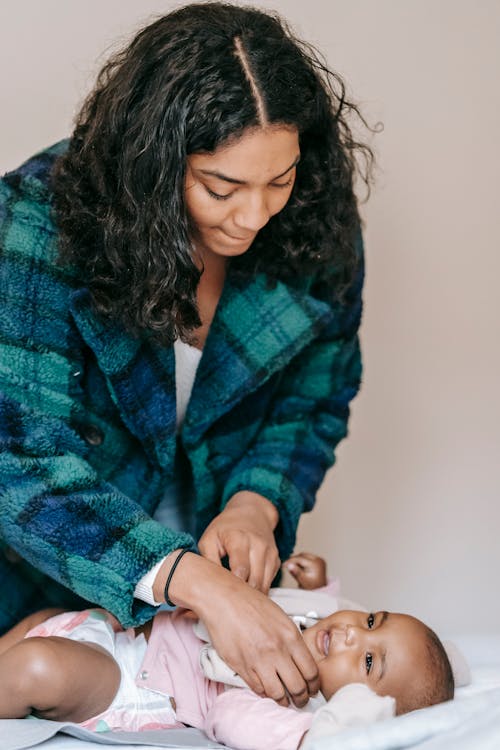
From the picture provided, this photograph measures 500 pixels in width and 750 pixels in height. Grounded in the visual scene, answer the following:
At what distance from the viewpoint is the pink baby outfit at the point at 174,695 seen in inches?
50.4

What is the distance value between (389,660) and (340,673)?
0.07 meters

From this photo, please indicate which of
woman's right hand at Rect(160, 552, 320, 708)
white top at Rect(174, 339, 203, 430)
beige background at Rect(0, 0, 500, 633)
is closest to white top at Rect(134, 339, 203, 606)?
white top at Rect(174, 339, 203, 430)

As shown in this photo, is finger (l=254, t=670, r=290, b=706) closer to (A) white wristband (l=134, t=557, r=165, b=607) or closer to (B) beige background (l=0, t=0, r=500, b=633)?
(A) white wristband (l=134, t=557, r=165, b=607)

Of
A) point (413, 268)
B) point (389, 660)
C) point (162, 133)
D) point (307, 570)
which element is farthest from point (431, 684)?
point (413, 268)

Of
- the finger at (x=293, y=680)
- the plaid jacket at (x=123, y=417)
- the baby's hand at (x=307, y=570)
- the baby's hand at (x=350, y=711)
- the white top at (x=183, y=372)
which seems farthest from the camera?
the baby's hand at (x=307, y=570)

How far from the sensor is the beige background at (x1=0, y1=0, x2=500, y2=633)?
2170 mm

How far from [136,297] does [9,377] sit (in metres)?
0.22

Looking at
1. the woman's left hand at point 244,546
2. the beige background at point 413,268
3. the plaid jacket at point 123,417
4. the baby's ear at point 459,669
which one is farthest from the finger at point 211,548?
the beige background at point 413,268

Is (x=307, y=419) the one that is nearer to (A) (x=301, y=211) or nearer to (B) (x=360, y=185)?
(A) (x=301, y=211)

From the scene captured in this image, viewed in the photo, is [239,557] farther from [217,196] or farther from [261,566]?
[217,196]

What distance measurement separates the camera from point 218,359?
1.70m

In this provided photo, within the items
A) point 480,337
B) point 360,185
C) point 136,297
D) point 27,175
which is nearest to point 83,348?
point 136,297

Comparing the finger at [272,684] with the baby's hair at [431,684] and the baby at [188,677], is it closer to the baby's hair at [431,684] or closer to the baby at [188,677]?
the baby at [188,677]

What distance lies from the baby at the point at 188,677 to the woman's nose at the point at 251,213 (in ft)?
1.90
